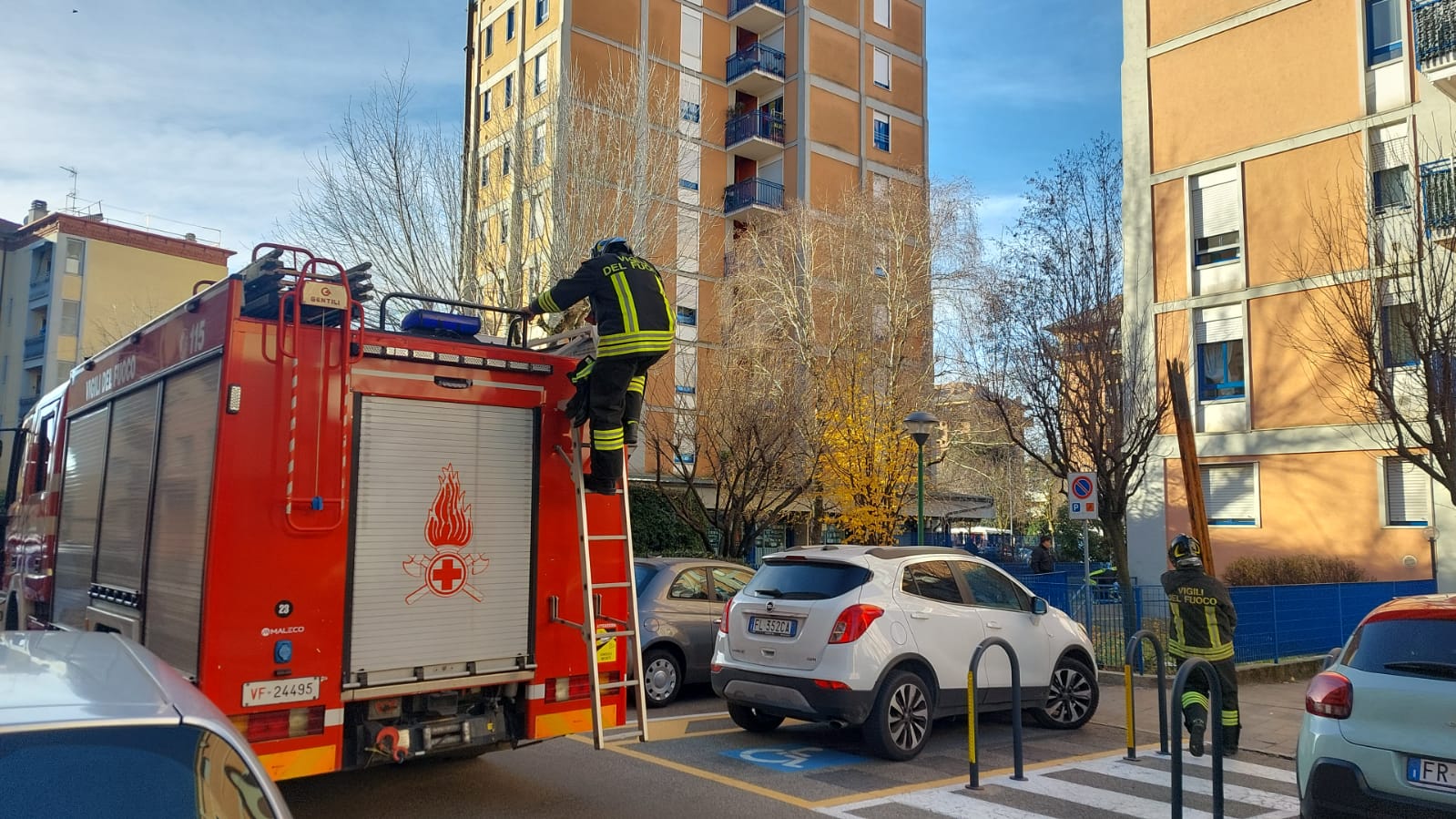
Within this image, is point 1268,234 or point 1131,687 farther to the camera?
point 1268,234

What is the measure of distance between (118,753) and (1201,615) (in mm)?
7989

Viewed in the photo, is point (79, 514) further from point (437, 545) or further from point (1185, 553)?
point (1185, 553)

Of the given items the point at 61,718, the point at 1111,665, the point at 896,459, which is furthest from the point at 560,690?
the point at 896,459

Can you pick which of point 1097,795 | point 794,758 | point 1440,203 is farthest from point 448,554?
point 1440,203

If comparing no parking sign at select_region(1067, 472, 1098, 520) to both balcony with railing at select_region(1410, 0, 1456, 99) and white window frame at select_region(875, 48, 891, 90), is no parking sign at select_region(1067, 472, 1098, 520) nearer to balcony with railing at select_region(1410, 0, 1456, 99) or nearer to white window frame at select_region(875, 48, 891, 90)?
balcony with railing at select_region(1410, 0, 1456, 99)

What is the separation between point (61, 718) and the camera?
Result: 2174 mm

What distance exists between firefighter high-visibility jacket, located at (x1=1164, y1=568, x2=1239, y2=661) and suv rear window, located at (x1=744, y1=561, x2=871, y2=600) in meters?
2.51

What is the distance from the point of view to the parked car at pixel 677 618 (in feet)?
34.6

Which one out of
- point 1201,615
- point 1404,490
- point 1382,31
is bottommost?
point 1201,615

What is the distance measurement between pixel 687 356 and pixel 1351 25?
16598mm

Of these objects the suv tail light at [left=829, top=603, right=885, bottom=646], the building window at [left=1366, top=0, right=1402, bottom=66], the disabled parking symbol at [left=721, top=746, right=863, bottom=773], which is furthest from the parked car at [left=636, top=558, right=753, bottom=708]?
the building window at [left=1366, top=0, right=1402, bottom=66]

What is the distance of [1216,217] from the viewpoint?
2381 centimetres

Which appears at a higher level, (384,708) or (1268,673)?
(384,708)

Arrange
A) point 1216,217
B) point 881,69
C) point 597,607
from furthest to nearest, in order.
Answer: point 881,69, point 1216,217, point 597,607
